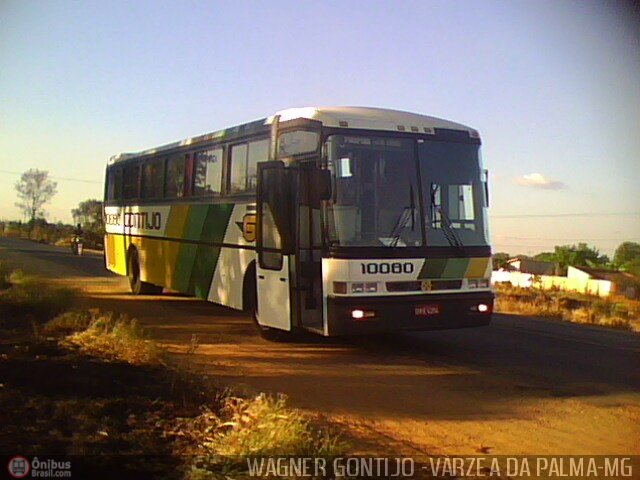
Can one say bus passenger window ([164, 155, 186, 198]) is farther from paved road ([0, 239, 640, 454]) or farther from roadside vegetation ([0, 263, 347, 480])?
roadside vegetation ([0, 263, 347, 480])

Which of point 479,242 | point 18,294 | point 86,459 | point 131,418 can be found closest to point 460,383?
point 479,242

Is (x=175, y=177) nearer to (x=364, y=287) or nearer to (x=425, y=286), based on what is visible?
(x=364, y=287)

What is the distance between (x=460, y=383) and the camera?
995 cm

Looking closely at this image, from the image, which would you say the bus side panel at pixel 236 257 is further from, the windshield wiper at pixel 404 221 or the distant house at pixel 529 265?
the distant house at pixel 529 265

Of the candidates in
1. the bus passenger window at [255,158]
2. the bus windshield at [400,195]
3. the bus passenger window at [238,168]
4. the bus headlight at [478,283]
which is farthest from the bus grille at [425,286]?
the bus passenger window at [238,168]

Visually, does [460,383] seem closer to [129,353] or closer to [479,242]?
[479,242]

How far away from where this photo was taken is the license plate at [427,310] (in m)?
11.4

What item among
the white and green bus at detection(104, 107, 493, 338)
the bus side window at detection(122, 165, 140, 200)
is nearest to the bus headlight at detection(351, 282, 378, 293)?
the white and green bus at detection(104, 107, 493, 338)

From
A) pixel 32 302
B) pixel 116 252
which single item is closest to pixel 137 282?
pixel 116 252

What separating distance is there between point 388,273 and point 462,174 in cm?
198

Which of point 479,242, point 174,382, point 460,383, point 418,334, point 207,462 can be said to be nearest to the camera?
point 207,462

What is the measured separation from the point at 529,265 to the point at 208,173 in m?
49.5

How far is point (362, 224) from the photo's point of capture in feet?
36.6

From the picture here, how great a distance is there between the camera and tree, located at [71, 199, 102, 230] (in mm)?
64250
